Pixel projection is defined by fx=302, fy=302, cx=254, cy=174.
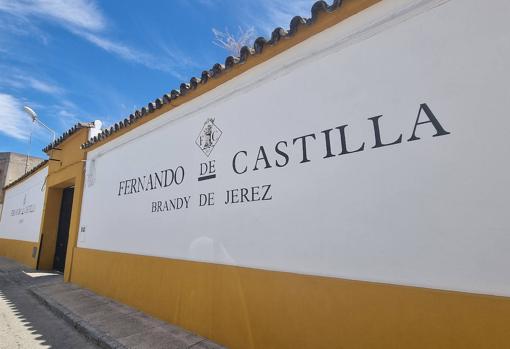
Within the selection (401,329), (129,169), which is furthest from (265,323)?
(129,169)

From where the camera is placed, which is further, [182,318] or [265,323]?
[182,318]

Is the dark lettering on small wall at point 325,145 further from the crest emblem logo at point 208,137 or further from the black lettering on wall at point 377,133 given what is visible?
the crest emblem logo at point 208,137

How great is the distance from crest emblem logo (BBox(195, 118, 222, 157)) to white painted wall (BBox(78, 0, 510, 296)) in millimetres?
105

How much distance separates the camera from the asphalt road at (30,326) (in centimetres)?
393

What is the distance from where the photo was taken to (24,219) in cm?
1223

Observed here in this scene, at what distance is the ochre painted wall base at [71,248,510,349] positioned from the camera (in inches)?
79.9

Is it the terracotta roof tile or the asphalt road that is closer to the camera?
the asphalt road

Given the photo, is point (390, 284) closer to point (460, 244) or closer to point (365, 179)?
point (460, 244)

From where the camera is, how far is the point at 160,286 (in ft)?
14.8

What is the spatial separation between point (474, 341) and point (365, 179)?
1.31m

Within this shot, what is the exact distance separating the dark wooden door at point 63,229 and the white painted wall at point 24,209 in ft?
3.03

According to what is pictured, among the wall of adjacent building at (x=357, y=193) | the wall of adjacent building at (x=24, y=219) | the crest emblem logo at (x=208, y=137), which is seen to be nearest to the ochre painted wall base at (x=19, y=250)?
the wall of adjacent building at (x=24, y=219)

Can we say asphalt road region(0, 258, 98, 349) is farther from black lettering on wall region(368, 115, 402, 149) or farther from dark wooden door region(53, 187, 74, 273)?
black lettering on wall region(368, 115, 402, 149)

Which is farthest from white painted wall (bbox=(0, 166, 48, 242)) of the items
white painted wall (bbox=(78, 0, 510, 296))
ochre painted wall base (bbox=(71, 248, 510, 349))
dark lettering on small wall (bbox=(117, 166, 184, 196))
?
white painted wall (bbox=(78, 0, 510, 296))
